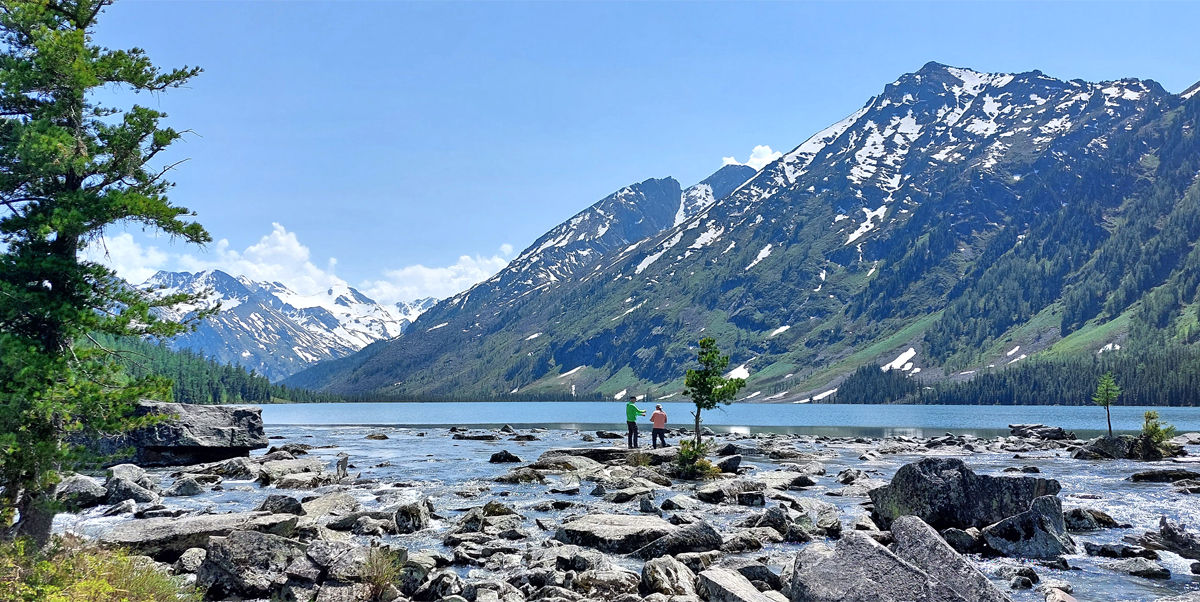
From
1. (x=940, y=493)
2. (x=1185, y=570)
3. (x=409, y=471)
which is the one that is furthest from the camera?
(x=409, y=471)

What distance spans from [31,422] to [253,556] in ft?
19.2

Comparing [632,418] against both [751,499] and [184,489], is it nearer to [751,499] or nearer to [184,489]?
[751,499]

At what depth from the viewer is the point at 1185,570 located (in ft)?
65.8

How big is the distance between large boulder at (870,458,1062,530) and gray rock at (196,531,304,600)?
19.8 metres

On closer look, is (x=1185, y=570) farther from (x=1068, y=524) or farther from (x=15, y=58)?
(x=15, y=58)

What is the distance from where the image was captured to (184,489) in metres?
36.0

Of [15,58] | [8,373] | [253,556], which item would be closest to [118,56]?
[15,58]

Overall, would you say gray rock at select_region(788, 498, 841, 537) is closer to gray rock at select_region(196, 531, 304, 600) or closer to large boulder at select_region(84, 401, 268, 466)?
gray rock at select_region(196, 531, 304, 600)

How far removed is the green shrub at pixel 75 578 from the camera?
39.2 feet

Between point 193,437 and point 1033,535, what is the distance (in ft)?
166

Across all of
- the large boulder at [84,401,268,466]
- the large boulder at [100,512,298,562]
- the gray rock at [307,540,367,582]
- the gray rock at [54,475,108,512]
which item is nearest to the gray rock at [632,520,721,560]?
the gray rock at [307,540,367,582]

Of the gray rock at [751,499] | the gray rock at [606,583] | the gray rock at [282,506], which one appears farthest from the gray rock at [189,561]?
the gray rock at [751,499]

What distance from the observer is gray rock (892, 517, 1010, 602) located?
13.1 meters

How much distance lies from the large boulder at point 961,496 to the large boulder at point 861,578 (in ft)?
39.9
